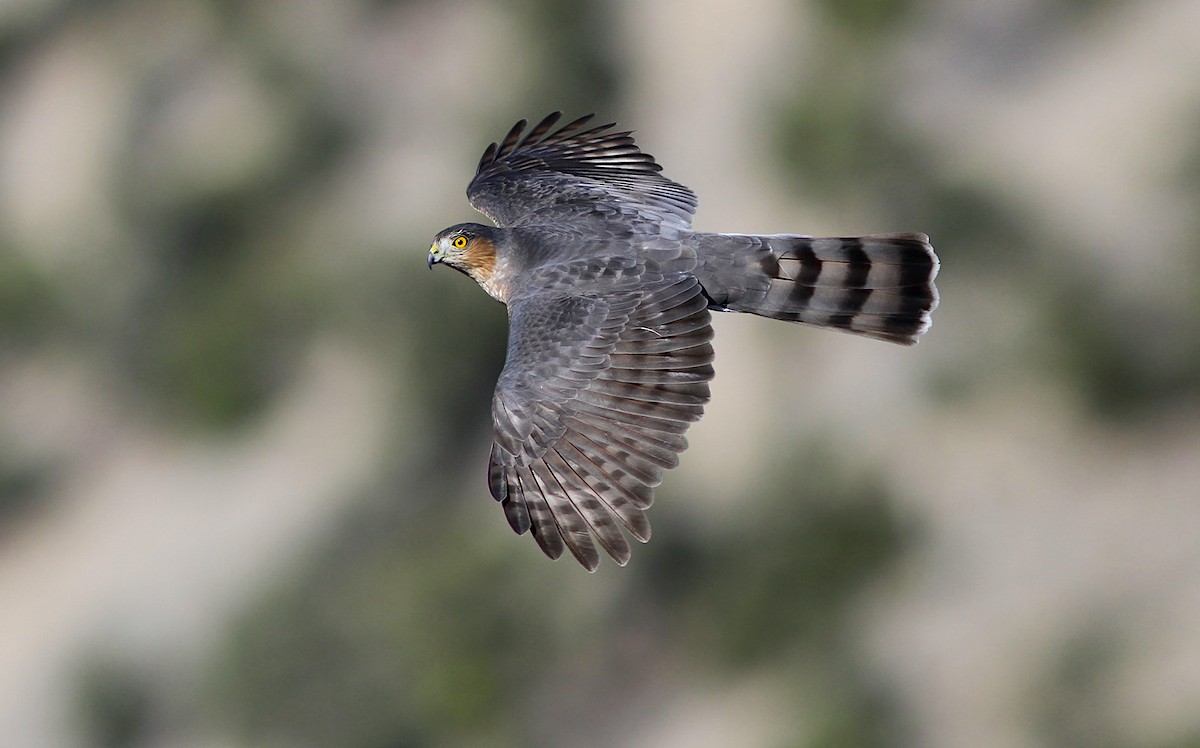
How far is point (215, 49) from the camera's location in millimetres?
31062

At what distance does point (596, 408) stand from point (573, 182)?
114 inches

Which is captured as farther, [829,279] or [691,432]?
[691,432]

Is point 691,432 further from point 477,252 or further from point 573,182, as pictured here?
point 477,252

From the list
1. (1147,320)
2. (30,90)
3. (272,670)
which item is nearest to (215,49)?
(30,90)

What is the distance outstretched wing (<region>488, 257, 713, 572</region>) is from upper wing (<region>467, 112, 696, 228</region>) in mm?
1532

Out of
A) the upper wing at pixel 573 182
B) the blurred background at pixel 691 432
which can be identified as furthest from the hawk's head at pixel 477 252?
the blurred background at pixel 691 432

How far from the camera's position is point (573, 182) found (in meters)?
10.4

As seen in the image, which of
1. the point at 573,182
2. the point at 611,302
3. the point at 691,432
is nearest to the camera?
the point at 611,302

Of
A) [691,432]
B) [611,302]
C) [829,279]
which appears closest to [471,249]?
[611,302]

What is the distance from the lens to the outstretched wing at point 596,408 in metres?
7.68

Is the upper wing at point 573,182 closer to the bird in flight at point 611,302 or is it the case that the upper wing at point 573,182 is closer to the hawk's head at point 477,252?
the bird in flight at point 611,302

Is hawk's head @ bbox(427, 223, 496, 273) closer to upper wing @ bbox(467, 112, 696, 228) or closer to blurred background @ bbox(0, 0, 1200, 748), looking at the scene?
upper wing @ bbox(467, 112, 696, 228)

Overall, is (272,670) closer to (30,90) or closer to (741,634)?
(741,634)

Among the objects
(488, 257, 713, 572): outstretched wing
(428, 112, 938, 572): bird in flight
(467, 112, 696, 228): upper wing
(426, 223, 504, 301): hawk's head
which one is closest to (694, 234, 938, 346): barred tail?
(428, 112, 938, 572): bird in flight
